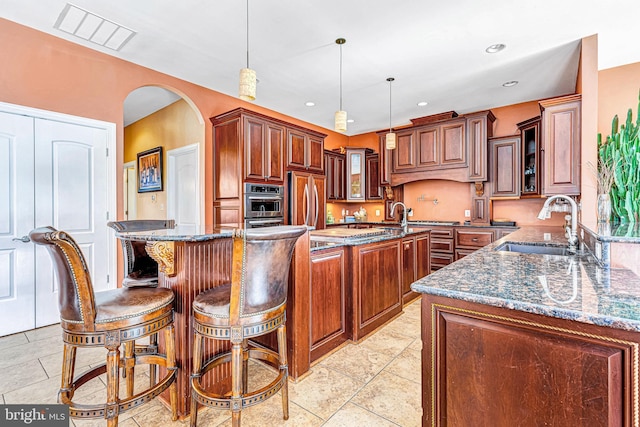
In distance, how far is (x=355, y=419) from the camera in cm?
165

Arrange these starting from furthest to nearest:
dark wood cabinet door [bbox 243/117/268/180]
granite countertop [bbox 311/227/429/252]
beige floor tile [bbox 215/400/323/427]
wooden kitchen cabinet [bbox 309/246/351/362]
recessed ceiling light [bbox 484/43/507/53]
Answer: dark wood cabinet door [bbox 243/117/268/180] < recessed ceiling light [bbox 484/43/507/53] < granite countertop [bbox 311/227/429/252] < wooden kitchen cabinet [bbox 309/246/351/362] < beige floor tile [bbox 215/400/323/427]

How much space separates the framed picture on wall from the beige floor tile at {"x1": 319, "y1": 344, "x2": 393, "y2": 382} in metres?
4.35

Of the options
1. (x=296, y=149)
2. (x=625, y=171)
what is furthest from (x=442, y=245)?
(x=296, y=149)

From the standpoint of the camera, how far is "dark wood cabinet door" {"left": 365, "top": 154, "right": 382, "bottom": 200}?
6289 millimetres

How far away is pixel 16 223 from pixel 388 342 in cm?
370

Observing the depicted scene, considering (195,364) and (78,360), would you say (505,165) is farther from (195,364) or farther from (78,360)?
(78,360)

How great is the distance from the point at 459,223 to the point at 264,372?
4273 mm

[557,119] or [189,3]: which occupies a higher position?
[189,3]

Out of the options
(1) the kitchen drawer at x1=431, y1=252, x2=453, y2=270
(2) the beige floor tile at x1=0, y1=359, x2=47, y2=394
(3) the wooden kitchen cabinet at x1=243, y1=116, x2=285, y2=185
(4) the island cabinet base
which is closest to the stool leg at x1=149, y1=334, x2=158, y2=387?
(2) the beige floor tile at x1=0, y1=359, x2=47, y2=394

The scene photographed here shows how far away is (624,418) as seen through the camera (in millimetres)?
794

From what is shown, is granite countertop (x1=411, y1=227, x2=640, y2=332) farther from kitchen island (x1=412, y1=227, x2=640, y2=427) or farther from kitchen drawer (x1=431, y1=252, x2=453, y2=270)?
kitchen drawer (x1=431, y1=252, x2=453, y2=270)

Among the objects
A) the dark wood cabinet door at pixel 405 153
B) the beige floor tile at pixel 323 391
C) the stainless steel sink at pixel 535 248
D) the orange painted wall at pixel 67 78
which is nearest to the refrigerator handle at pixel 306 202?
the dark wood cabinet door at pixel 405 153

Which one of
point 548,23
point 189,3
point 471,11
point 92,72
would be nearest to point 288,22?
point 189,3

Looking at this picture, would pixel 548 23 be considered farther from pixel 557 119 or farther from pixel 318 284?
pixel 318 284
